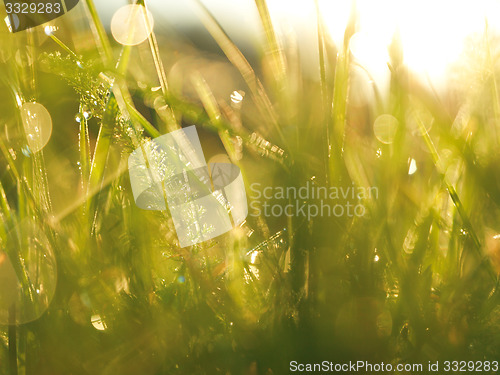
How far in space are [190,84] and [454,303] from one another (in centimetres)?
36

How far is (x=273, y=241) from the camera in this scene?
1.19 ft

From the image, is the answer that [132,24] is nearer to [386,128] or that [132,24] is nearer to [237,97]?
[237,97]

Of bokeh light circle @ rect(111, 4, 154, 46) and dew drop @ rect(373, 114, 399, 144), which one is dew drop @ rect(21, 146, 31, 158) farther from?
dew drop @ rect(373, 114, 399, 144)

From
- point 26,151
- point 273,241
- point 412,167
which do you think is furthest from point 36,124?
point 412,167

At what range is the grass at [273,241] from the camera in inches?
12.9

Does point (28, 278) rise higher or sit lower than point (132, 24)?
lower

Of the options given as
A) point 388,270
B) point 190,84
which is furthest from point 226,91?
point 388,270

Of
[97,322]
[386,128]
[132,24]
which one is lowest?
[97,322]

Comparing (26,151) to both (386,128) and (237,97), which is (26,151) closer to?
(237,97)

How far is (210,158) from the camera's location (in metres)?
0.40

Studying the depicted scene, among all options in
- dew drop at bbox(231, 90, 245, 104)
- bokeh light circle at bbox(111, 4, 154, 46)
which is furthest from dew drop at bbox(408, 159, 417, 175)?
bokeh light circle at bbox(111, 4, 154, 46)

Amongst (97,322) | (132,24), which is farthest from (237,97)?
(97,322)

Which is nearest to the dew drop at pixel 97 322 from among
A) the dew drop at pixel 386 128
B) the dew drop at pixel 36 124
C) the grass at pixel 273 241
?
the grass at pixel 273 241

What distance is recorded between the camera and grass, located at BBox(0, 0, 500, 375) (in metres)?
0.33
